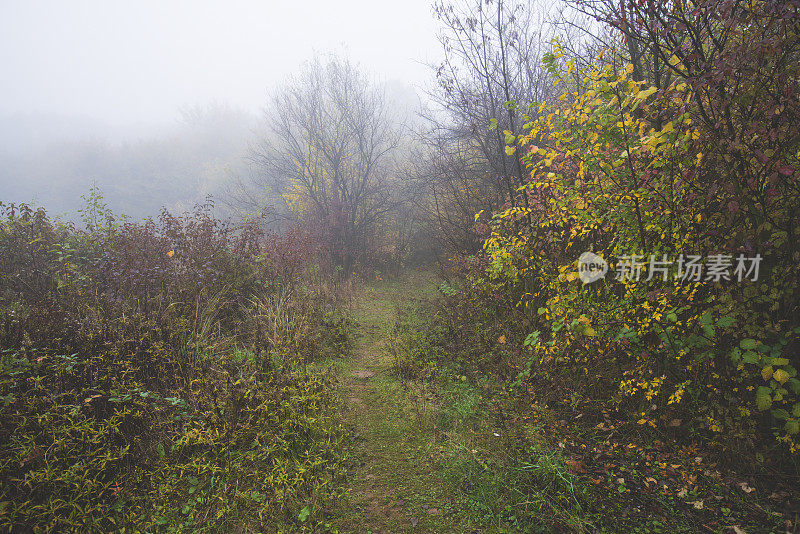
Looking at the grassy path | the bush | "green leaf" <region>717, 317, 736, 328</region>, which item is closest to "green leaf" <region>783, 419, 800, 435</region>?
"green leaf" <region>717, 317, 736, 328</region>

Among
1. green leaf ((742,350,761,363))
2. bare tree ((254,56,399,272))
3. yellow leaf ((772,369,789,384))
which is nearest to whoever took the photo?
yellow leaf ((772,369,789,384))

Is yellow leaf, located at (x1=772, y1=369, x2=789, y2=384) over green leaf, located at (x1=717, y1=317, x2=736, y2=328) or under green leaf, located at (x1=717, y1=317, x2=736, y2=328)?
under

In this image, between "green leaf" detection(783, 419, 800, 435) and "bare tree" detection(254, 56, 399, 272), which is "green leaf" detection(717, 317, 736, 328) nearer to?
"green leaf" detection(783, 419, 800, 435)

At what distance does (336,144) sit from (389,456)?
1359 cm

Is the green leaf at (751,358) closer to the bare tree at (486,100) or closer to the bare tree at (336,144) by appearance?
the bare tree at (486,100)

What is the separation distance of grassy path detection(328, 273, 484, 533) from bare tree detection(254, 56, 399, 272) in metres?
9.19

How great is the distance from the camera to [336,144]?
14539mm

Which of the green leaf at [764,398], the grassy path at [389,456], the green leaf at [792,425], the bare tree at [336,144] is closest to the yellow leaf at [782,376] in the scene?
the green leaf at [764,398]

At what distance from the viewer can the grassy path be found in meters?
2.35

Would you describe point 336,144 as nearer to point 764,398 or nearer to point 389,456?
point 389,456

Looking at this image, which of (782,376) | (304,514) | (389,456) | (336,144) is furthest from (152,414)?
(336,144)

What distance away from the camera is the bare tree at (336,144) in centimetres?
1412

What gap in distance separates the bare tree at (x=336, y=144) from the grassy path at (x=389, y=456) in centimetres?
919

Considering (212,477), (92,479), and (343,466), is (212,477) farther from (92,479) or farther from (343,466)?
(343,466)
